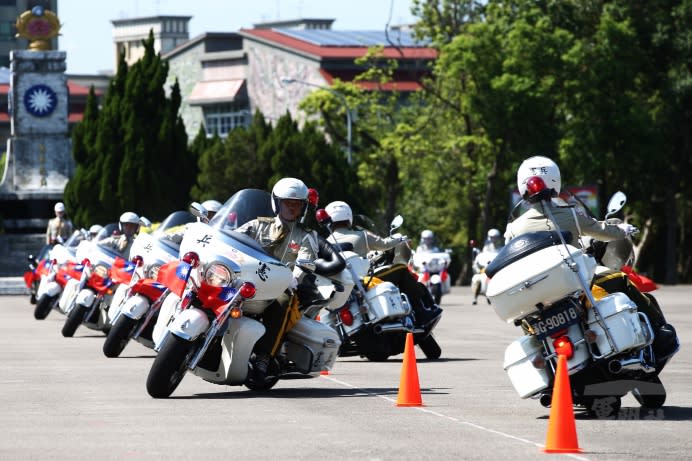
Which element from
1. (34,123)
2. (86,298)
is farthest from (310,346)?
(34,123)

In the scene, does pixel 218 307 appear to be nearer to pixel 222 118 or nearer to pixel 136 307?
pixel 136 307

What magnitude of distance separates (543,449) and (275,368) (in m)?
4.50

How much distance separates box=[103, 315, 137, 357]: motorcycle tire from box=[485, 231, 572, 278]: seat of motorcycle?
307 inches

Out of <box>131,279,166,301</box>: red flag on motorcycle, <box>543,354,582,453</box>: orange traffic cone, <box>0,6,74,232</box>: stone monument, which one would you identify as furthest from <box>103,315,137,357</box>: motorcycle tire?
<box>0,6,74,232</box>: stone monument

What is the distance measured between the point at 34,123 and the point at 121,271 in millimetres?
55783

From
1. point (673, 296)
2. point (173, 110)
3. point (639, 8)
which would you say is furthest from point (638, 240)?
point (673, 296)

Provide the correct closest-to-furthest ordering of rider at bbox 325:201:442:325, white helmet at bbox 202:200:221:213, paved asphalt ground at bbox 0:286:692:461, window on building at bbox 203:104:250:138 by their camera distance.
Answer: paved asphalt ground at bbox 0:286:692:461 < rider at bbox 325:201:442:325 < white helmet at bbox 202:200:221:213 < window on building at bbox 203:104:250:138

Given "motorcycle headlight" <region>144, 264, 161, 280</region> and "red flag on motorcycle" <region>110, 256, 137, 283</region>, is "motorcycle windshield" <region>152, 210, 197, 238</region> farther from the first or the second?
"motorcycle headlight" <region>144, 264, 161, 280</region>

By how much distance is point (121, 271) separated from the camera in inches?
908

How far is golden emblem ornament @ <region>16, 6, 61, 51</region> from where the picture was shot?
254ft

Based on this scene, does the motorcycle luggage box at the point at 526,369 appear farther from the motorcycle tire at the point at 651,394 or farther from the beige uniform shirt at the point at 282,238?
the beige uniform shirt at the point at 282,238

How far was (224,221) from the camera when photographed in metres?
14.6

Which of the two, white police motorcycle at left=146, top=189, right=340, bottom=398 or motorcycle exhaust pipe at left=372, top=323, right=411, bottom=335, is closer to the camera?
white police motorcycle at left=146, top=189, right=340, bottom=398

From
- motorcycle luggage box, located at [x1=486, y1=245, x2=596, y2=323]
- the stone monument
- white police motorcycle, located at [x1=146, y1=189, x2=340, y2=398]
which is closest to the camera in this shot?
motorcycle luggage box, located at [x1=486, y1=245, x2=596, y2=323]
